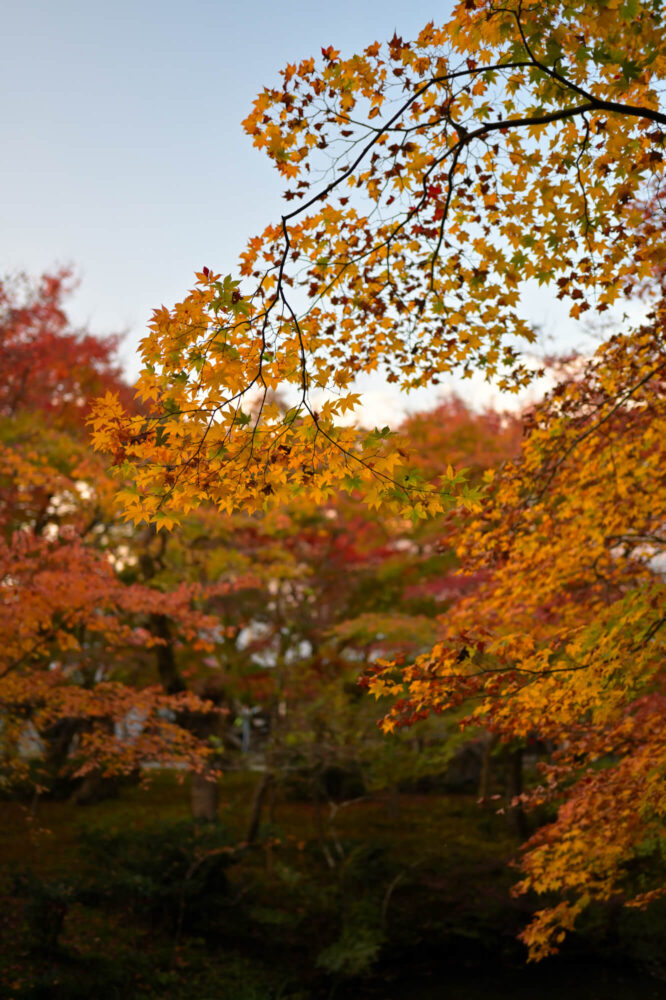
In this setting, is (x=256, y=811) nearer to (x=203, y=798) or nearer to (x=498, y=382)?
(x=203, y=798)

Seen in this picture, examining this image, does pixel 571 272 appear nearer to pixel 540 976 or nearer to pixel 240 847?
pixel 240 847

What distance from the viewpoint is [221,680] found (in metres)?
14.6

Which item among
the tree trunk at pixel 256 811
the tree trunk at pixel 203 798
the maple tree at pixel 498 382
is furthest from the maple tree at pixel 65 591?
the maple tree at pixel 498 382

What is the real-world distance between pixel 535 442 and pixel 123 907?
877cm

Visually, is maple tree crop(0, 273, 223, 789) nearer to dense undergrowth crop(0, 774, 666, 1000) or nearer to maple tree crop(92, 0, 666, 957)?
dense undergrowth crop(0, 774, 666, 1000)

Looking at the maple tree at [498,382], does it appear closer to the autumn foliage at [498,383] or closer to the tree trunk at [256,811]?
the autumn foliage at [498,383]

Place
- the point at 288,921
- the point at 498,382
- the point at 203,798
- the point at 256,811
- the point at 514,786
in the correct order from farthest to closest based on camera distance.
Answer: the point at 514,786 → the point at 256,811 → the point at 203,798 → the point at 288,921 → the point at 498,382

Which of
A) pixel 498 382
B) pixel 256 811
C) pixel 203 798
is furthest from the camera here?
pixel 256 811

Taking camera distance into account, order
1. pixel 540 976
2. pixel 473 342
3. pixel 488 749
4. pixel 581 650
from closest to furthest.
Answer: pixel 581 650 → pixel 473 342 → pixel 540 976 → pixel 488 749

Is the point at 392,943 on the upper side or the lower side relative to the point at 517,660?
lower

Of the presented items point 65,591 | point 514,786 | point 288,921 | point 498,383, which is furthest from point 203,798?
point 498,383

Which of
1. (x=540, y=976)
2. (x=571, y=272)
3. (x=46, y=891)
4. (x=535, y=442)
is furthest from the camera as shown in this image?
(x=540, y=976)

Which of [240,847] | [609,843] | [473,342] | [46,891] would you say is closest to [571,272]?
[473,342]

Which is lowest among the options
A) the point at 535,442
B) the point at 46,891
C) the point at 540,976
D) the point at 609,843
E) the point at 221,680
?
the point at 540,976
